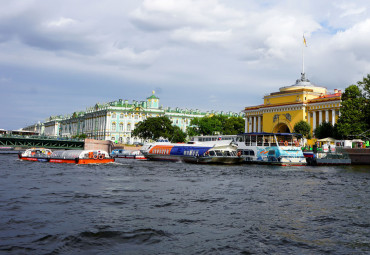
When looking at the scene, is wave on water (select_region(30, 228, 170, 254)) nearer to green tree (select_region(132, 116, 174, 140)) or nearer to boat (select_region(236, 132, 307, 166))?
boat (select_region(236, 132, 307, 166))

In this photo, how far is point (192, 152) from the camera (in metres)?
56.2

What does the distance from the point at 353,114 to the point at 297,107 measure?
2433 cm

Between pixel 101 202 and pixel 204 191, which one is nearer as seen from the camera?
pixel 101 202

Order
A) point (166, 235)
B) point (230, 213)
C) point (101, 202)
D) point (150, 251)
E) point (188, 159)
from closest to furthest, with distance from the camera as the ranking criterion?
point (150, 251) → point (166, 235) → point (230, 213) → point (101, 202) → point (188, 159)

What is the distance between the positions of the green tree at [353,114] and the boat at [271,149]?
10.6 m

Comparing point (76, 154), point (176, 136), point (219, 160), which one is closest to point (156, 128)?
point (176, 136)

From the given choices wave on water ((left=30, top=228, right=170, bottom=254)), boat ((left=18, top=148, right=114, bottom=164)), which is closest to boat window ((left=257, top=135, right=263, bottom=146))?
boat ((left=18, top=148, right=114, bottom=164))

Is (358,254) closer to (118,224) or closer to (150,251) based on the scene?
(150,251)

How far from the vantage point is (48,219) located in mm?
12469

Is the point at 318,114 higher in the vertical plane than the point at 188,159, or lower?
higher

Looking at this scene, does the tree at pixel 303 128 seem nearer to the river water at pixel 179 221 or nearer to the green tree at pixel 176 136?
the green tree at pixel 176 136

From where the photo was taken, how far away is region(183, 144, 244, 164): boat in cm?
5069

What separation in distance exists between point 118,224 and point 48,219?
7.57 feet

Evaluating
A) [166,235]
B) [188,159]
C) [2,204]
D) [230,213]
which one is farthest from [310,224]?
[188,159]
